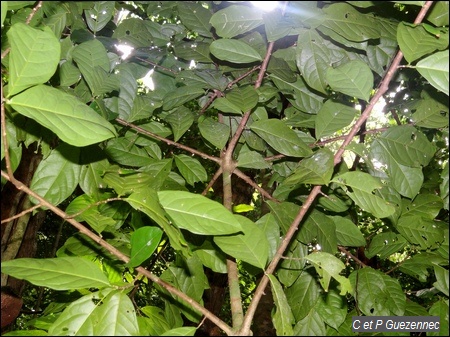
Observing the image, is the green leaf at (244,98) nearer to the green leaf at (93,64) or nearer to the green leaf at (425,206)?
the green leaf at (93,64)

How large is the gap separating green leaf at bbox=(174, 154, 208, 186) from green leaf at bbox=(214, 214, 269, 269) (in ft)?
1.47

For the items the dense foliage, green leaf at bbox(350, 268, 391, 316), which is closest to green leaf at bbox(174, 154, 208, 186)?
the dense foliage

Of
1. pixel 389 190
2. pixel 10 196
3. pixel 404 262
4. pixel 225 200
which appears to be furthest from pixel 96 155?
pixel 404 262

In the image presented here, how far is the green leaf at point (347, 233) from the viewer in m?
1.28

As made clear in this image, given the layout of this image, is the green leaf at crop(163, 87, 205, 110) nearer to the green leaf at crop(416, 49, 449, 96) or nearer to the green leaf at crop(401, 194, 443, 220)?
the green leaf at crop(416, 49, 449, 96)

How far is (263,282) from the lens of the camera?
78cm

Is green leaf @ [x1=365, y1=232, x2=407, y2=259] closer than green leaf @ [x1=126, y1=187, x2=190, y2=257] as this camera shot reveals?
No

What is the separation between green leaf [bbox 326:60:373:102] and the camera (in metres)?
0.88

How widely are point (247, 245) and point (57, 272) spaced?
1.14 ft

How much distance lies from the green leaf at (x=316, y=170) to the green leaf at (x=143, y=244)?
1.06 feet

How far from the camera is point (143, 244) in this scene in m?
0.81

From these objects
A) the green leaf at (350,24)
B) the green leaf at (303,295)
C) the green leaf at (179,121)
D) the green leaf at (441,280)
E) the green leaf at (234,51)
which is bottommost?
the green leaf at (303,295)

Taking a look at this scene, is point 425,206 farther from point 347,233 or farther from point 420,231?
point 347,233

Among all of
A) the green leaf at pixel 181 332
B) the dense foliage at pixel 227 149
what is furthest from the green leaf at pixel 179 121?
the green leaf at pixel 181 332
